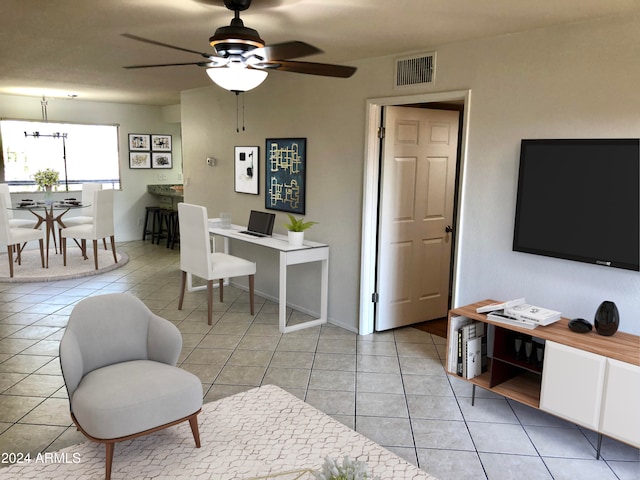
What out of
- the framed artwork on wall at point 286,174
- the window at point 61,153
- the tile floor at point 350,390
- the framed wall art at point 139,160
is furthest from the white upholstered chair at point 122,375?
the framed wall art at point 139,160

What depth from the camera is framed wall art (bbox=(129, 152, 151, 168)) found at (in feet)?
28.5

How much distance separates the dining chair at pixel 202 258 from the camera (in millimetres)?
4605

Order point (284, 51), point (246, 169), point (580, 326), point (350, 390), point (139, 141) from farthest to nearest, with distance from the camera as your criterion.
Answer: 1. point (139, 141)
2. point (246, 169)
3. point (350, 390)
4. point (580, 326)
5. point (284, 51)

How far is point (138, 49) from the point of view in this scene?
380cm

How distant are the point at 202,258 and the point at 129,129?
16.0 feet

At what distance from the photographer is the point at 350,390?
3.38 metres

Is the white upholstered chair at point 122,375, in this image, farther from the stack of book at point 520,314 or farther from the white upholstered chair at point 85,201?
the white upholstered chair at point 85,201

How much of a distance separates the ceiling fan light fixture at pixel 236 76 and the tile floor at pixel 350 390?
76.8 inches

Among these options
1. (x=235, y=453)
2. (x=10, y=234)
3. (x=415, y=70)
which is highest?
(x=415, y=70)

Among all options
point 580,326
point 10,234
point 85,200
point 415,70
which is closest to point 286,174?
point 415,70

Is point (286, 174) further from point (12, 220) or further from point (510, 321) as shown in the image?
point (12, 220)

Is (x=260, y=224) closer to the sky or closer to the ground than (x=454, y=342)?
closer to the sky

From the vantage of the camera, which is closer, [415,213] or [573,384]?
[573,384]

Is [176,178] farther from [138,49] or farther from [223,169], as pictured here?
[138,49]
